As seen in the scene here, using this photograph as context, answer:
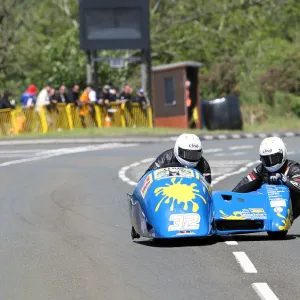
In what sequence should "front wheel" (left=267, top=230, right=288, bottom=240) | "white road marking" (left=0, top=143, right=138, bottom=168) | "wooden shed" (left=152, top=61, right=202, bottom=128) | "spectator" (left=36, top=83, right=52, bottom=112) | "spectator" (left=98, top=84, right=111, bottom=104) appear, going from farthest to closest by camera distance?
"wooden shed" (left=152, top=61, right=202, bottom=128) → "spectator" (left=98, top=84, right=111, bottom=104) → "spectator" (left=36, top=83, right=52, bottom=112) → "white road marking" (left=0, top=143, right=138, bottom=168) → "front wheel" (left=267, top=230, right=288, bottom=240)

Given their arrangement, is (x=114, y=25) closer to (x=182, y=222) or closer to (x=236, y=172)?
(x=236, y=172)

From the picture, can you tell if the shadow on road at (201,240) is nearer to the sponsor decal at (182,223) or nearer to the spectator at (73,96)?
the sponsor decal at (182,223)

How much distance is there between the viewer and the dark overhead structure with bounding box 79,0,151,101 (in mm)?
41000

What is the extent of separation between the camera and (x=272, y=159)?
523 inches

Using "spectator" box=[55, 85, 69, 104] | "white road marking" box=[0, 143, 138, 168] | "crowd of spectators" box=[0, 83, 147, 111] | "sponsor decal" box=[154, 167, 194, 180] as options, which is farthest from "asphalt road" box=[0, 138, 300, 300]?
"spectator" box=[55, 85, 69, 104]

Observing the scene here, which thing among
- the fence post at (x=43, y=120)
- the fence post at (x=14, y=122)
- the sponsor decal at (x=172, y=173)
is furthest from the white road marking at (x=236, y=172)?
the fence post at (x=14, y=122)

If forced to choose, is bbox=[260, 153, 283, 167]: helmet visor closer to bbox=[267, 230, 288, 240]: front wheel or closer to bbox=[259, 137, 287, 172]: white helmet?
bbox=[259, 137, 287, 172]: white helmet

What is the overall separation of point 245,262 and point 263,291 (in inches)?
→ 72.9

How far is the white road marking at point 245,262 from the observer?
10.6m

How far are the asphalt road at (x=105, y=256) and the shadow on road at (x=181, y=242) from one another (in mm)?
14

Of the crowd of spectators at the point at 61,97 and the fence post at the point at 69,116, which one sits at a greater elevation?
the crowd of spectators at the point at 61,97

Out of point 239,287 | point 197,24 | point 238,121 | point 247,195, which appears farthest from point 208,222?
point 197,24

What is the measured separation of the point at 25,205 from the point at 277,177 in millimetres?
5715

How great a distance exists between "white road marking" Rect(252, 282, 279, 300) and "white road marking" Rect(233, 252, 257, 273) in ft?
2.82
